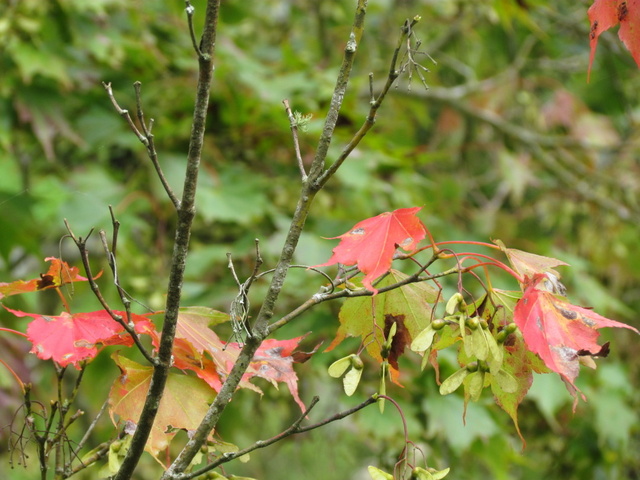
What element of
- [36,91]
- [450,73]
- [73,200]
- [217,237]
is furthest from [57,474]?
[450,73]

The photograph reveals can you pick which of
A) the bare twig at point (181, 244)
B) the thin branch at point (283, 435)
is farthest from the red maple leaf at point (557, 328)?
the bare twig at point (181, 244)

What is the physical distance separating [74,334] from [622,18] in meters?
0.59

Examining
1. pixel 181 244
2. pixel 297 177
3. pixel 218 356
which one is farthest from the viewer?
pixel 297 177

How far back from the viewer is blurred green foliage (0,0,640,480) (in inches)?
62.7

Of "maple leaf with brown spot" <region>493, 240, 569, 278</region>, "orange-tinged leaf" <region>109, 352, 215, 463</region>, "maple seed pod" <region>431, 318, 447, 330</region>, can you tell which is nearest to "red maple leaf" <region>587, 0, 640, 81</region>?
"maple leaf with brown spot" <region>493, 240, 569, 278</region>

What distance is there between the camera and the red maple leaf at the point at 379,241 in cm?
56

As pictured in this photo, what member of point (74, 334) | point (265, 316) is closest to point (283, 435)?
point (265, 316)

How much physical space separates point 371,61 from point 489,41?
0.67 m

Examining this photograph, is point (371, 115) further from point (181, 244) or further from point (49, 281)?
point (49, 281)

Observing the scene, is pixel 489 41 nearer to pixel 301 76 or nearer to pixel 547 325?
pixel 301 76

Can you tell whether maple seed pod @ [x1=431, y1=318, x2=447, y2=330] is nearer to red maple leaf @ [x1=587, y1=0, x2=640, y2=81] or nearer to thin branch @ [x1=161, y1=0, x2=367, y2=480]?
thin branch @ [x1=161, y1=0, x2=367, y2=480]

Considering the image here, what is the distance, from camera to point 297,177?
195cm

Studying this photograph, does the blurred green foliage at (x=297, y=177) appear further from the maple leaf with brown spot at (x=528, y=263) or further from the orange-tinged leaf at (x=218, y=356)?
the maple leaf with brown spot at (x=528, y=263)

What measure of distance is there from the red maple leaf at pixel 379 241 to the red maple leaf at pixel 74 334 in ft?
0.63
